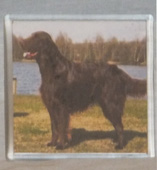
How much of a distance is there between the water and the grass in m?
0.03

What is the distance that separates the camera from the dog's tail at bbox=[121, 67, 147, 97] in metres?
1.49

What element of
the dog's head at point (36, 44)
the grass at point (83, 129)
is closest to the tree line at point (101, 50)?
the dog's head at point (36, 44)

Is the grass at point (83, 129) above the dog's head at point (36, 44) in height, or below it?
below

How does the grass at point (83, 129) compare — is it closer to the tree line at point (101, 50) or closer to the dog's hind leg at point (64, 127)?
the dog's hind leg at point (64, 127)

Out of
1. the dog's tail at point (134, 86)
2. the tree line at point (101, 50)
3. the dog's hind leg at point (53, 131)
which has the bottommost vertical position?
the dog's hind leg at point (53, 131)

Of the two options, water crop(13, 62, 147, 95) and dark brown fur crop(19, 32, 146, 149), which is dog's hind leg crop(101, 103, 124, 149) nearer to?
dark brown fur crop(19, 32, 146, 149)

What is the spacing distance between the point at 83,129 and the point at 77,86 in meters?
0.14

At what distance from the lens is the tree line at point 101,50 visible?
149cm

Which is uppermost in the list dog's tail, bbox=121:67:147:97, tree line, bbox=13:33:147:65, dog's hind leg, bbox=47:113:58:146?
tree line, bbox=13:33:147:65

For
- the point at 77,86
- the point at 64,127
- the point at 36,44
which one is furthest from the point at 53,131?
the point at 36,44

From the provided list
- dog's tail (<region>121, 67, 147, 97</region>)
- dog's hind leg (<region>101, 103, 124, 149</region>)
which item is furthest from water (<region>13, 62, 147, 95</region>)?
dog's hind leg (<region>101, 103, 124, 149</region>)

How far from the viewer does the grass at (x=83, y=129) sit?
149 centimetres

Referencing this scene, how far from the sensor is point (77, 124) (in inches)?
58.9

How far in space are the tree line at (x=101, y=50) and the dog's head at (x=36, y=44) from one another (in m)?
0.02
